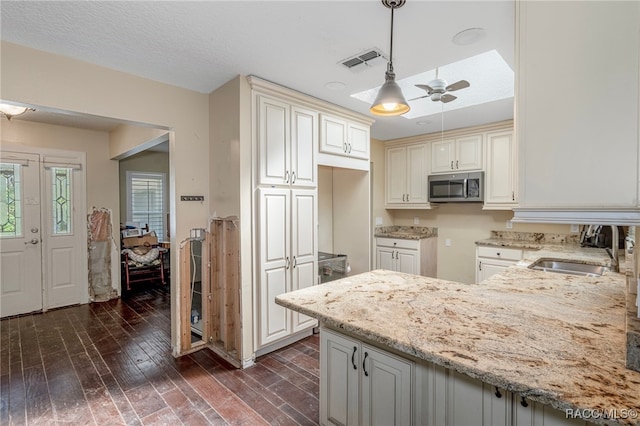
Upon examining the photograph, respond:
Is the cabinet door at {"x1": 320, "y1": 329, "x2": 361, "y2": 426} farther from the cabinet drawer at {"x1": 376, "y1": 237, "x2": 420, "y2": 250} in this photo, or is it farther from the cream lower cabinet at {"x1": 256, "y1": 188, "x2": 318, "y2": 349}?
the cabinet drawer at {"x1": 376, "y1": 237, "x2": 420, "y2": 250}

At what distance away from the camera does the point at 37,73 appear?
213 centimetres

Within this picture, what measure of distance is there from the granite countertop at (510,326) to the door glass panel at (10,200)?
14.0 ft

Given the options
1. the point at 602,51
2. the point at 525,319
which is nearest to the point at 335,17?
the point at 602,51

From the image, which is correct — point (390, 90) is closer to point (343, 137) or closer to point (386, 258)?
point (343, 137)

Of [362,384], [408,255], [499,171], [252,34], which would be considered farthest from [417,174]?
[362,384]

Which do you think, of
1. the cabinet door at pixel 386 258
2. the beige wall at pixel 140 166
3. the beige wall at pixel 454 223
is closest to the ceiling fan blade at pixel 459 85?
the beige wall at pixel 454 223

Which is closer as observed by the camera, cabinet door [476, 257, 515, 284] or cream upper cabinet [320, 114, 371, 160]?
cream upper cabinet [320, 114, 371, 160]

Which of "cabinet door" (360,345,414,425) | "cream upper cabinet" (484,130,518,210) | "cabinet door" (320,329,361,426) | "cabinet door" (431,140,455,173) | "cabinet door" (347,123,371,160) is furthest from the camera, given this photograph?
"cabinet door" (431,140,455,173)

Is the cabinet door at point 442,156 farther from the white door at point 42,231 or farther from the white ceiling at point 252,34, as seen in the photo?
the white door at point 42,231

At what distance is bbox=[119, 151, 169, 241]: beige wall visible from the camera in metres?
5.65

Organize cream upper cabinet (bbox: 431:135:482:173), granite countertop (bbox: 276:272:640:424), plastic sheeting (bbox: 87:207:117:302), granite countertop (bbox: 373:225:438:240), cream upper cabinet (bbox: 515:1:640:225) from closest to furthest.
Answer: granite countertop (bbox: 276:272:640:424) < cream upper cabinet (bbox: 515:1:640:225) < cream upper cabinet (bbox: 431:135:482:173) < plastic sheeting (bbox: 87:207:117:302) < granite countertop (bbox: 373:225:438:240)

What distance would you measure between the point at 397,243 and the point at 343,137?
75.0 inches

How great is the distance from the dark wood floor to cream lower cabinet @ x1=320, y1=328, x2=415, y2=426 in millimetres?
540

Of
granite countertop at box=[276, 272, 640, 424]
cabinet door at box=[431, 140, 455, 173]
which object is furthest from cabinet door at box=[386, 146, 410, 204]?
granite countertop at box=[276, 272, 640, 424]
